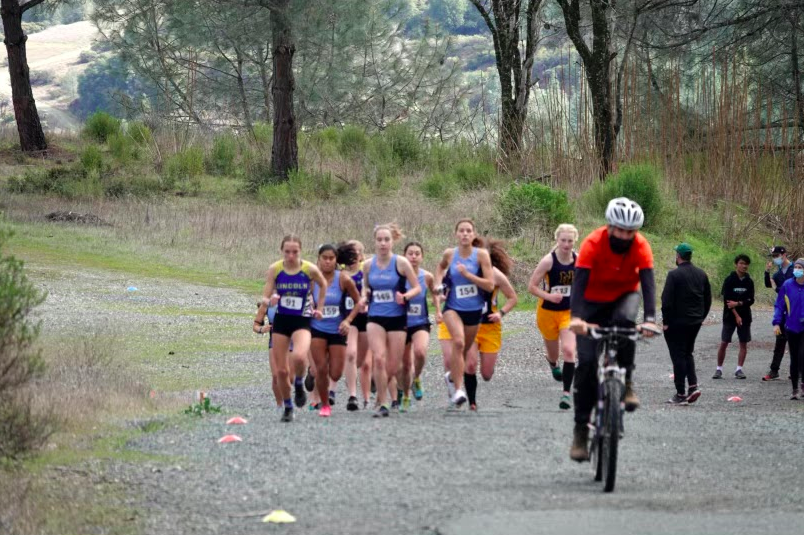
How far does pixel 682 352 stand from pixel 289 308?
5475 mm

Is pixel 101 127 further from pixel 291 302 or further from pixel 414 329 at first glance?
pixel 291 302

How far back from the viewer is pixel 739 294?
18.8 m

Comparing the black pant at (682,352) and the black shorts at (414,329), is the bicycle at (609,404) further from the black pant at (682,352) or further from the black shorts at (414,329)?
the black pant at (682,352)

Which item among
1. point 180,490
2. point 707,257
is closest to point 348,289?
point 180,490

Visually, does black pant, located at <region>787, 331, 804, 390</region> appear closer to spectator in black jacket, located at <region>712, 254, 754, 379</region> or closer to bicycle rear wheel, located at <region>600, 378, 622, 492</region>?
spectator in black jacket, located at <region>712, 254, 754, 379</region>

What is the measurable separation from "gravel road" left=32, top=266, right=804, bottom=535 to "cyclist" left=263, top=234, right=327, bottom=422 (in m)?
0.50

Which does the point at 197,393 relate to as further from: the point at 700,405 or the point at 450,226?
the point at 450,226

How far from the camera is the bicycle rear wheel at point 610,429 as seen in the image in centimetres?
934

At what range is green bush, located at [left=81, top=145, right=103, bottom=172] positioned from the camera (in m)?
40.3

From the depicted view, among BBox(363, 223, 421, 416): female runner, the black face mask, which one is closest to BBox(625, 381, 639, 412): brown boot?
the black face mask

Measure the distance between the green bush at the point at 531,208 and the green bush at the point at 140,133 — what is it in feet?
53.3

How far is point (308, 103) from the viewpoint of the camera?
177 ft

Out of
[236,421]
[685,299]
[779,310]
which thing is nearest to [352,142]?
[779,310]

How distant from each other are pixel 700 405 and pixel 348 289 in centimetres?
489
